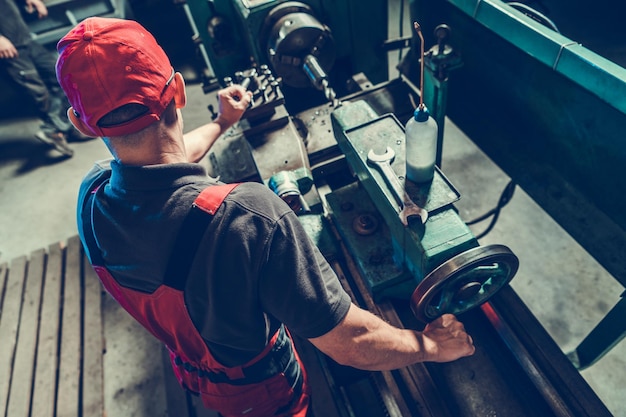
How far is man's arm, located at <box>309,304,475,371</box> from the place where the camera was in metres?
0.98

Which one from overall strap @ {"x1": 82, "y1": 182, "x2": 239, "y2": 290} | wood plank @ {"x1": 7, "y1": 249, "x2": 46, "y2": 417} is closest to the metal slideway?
overall strap @ {"x1": 82, "y1": 182, "x2": 239, "y2": 290}

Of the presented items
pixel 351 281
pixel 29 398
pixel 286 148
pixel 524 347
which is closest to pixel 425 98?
pixel 286 148

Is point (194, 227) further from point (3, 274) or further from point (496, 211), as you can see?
point (3, 274)

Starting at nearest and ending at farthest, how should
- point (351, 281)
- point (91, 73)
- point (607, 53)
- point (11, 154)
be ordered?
point (91, 73) → point (351, 281) → point (607, 53) → point (11, 154)

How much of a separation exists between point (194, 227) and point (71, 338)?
68.7 inches

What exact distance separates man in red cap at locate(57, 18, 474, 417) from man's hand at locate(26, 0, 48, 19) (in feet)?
10.0

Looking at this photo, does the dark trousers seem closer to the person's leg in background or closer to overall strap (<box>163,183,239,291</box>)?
the person's leg in background

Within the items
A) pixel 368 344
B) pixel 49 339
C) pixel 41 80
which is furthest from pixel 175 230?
pixel 41 80

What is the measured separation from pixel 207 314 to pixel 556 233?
2.11m

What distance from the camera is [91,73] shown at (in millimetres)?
811

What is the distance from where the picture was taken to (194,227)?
0.82 metres

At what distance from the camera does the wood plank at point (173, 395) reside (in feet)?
5.97

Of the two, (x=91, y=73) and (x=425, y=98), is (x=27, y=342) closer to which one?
(x=91, y=73)

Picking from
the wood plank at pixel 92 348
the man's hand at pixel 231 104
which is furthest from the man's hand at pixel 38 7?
the man's hand at pixel 231 104
